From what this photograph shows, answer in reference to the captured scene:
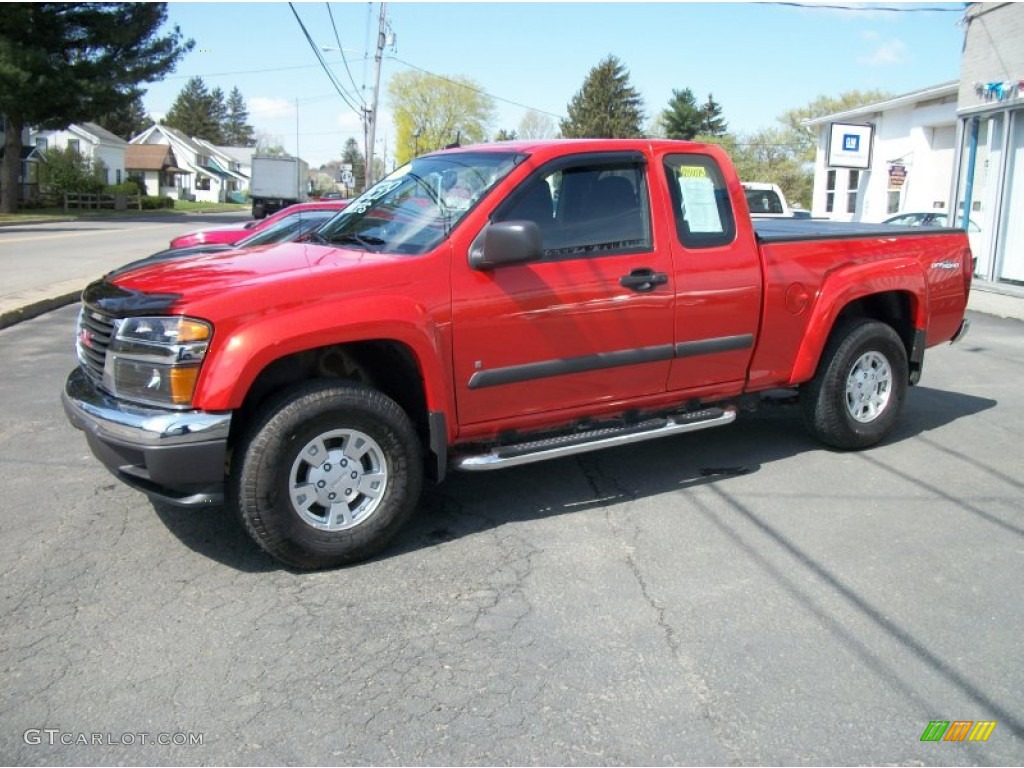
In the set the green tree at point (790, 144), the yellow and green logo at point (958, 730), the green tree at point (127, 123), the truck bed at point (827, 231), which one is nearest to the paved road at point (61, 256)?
the truck bed at point (827, 231)

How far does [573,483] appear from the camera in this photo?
5.33m

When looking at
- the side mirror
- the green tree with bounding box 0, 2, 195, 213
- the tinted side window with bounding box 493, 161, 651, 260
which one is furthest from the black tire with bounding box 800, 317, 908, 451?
the green tree with bounding box 0, 2, 195, 213

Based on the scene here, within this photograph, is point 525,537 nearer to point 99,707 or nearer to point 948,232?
point 99,707

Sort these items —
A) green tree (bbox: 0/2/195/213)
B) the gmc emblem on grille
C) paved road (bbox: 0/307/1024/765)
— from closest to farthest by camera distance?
paved road (bbox: 0/307/1024/765), the gmc emblem on grille, green tree (bbox: 0/2/195/213)

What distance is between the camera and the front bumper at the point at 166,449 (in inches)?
145

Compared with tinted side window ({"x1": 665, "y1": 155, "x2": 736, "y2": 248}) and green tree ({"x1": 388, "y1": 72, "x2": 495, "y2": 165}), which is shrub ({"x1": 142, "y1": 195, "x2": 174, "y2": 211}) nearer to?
green tree ({"x1": 388, "y1": 72, "x2": 495, "y2": 165})

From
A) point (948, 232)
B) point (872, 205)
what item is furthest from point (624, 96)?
point (948, 232)

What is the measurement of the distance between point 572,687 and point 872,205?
99.0 feet

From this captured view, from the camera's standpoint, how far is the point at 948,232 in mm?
6398

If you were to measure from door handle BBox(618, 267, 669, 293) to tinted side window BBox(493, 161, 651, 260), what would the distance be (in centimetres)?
14

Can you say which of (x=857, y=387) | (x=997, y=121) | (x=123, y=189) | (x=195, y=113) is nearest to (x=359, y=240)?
(x=857, y=387)

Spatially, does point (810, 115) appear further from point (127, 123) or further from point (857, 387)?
point (127, 123)

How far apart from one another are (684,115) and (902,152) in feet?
149

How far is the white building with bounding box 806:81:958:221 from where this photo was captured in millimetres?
26047
